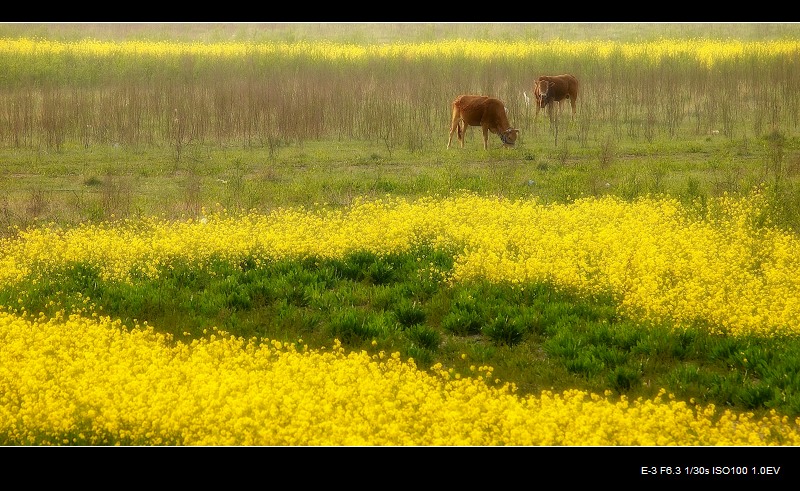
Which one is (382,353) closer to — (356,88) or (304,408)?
(304,408)

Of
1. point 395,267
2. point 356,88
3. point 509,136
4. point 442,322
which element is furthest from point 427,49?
point 442,322

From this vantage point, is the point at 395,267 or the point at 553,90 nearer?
the point at 395,267

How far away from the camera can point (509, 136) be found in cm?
1948

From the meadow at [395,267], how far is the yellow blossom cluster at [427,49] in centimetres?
348

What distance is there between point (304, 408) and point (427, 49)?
2446cm

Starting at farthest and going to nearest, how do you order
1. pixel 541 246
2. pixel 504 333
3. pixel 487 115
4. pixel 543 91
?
1. pixel 543 91
2. pixel 487 115
3. pixel 541 246
4. pixel 504 333

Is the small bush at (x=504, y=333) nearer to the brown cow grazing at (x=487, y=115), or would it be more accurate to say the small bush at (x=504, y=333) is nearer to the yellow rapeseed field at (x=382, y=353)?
the yellow rapeseed field at (x=382, y=353)

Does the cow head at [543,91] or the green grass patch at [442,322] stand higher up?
the cow head at [543,91]

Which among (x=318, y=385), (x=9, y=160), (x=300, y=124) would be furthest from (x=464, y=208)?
(x=9, y=160)

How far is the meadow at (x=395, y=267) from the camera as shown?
25.2ft

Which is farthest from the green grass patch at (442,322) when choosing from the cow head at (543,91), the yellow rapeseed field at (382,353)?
the cow head at (543,91)

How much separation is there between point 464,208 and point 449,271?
111 inches

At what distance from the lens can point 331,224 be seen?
13305 millimetres

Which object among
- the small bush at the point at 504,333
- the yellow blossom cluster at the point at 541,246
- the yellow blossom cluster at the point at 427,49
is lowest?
the small bush at the point at 504,333
